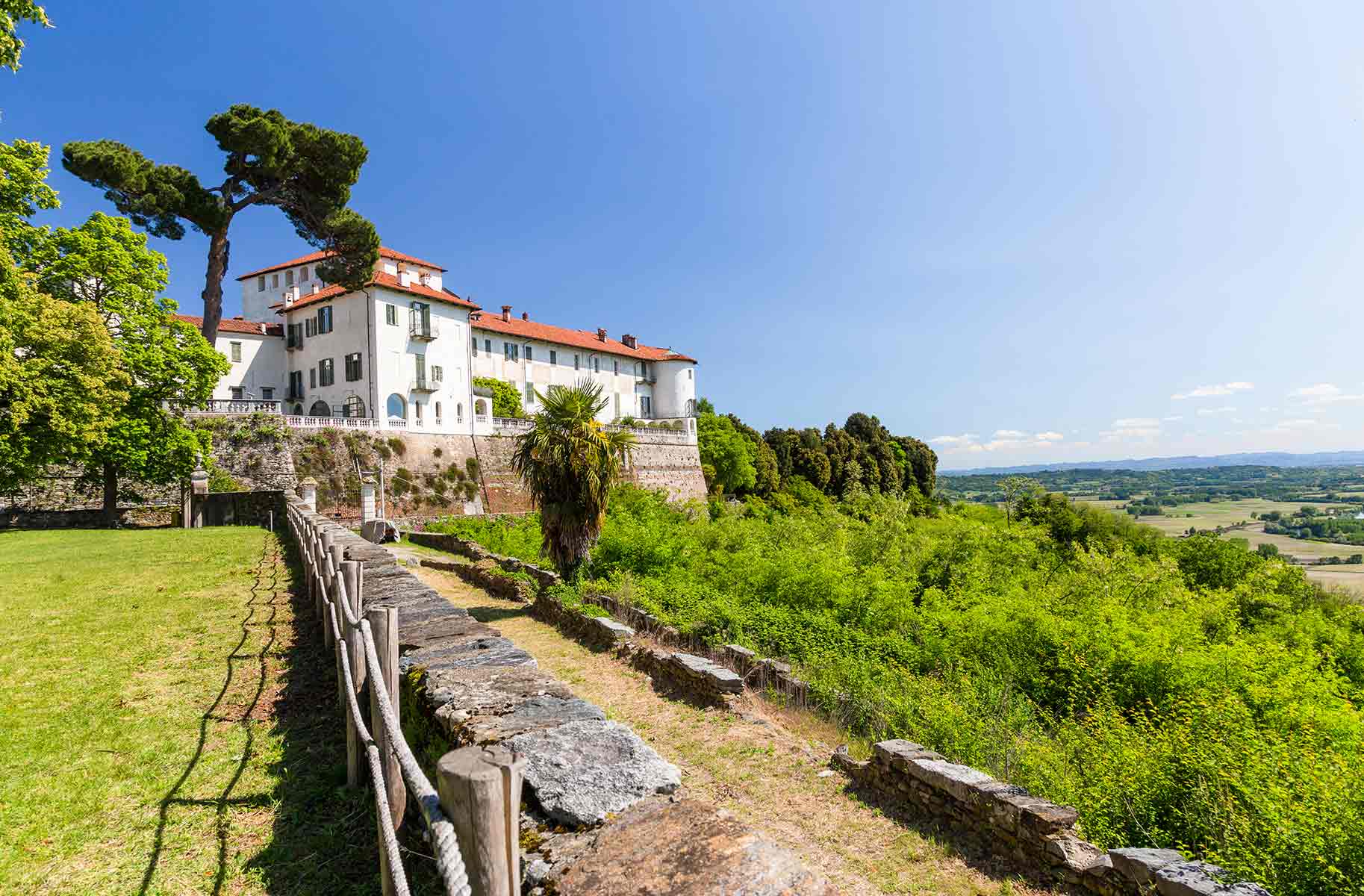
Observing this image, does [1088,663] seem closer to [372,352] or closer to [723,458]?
[372,352]

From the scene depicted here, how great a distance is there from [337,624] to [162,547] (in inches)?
586

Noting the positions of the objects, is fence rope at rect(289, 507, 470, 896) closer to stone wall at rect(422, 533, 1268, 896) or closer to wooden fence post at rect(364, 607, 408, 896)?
wooden fence post at rect(364, 607, 408, 896)

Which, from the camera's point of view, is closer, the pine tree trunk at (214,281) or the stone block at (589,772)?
the stone block at (589,772)

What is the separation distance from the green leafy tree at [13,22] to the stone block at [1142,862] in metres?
15.5

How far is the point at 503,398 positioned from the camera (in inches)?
1868

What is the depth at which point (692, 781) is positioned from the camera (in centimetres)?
588

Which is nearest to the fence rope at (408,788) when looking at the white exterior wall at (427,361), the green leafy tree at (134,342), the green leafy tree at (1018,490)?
the green leafy tree at (134,342)

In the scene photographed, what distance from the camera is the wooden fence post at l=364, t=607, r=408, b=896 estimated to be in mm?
2850

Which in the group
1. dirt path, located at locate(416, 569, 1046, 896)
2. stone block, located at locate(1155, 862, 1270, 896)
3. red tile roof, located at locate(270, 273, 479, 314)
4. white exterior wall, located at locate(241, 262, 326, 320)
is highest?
white exterior wall, located at locate(241, 262, 326, 320)

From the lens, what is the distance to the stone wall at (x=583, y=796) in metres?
2.34

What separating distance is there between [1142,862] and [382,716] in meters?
4.37

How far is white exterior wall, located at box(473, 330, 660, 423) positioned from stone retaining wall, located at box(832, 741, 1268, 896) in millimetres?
39640

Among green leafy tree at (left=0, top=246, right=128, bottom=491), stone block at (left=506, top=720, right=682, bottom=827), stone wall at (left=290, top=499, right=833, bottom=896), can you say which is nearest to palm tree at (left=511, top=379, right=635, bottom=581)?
stone wall at (left=290, top=499, right=833, bottom=896)

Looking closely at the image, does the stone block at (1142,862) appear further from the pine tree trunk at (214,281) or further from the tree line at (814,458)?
the tree line at (814,458)
